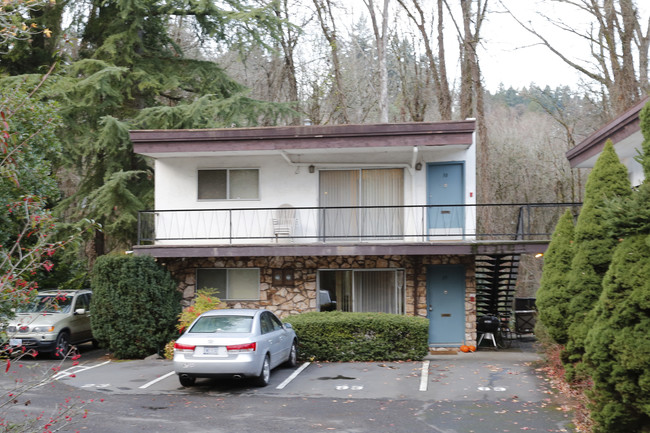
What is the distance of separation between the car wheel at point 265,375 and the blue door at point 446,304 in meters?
6.42

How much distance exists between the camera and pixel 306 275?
18.4 m

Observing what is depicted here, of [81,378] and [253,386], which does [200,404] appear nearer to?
[253,386]

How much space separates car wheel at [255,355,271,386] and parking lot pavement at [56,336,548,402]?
128mm

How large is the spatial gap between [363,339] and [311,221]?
3923mm

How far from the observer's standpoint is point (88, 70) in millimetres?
21250

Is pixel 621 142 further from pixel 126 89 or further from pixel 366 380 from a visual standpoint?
pixel 126 89

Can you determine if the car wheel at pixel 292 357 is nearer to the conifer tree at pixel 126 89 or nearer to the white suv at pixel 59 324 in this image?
the white suv at pixel 59 324

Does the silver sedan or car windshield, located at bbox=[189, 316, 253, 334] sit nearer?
the silver sedan

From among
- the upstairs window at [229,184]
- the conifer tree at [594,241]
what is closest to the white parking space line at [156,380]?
the upstairs window at [229,184]

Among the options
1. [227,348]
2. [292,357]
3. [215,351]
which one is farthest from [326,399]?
[292,357]

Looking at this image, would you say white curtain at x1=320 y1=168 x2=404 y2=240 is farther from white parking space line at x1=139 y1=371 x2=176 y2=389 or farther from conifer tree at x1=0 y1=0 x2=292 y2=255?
white parking space line at x1=139 y1=371 x2=176 y2=389

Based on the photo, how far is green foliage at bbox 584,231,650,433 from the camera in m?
7.23

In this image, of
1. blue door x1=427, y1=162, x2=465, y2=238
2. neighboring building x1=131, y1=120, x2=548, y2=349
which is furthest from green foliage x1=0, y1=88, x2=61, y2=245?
blue door x1=427, y1=162, x2=465, y2=238

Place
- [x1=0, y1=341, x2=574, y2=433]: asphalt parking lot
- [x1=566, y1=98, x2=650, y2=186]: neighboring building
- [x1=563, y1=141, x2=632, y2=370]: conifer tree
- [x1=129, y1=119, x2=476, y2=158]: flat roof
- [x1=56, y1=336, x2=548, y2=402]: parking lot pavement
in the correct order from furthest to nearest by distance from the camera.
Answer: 1. [x1=129, y1=119, x2=476, y2=158]: flat roof
2. [x1=566, y1=98, x2=650, y2=186]: neighboring building
3. [x1=56, y1=336, x2=548, y2=402]: parking lot pavement
4. [x1=563, y1=141, x2=632, y2=370]: conifer tree
5. [x1=0, y1=341, x2=574, y2=433]: asphalt parking lot
